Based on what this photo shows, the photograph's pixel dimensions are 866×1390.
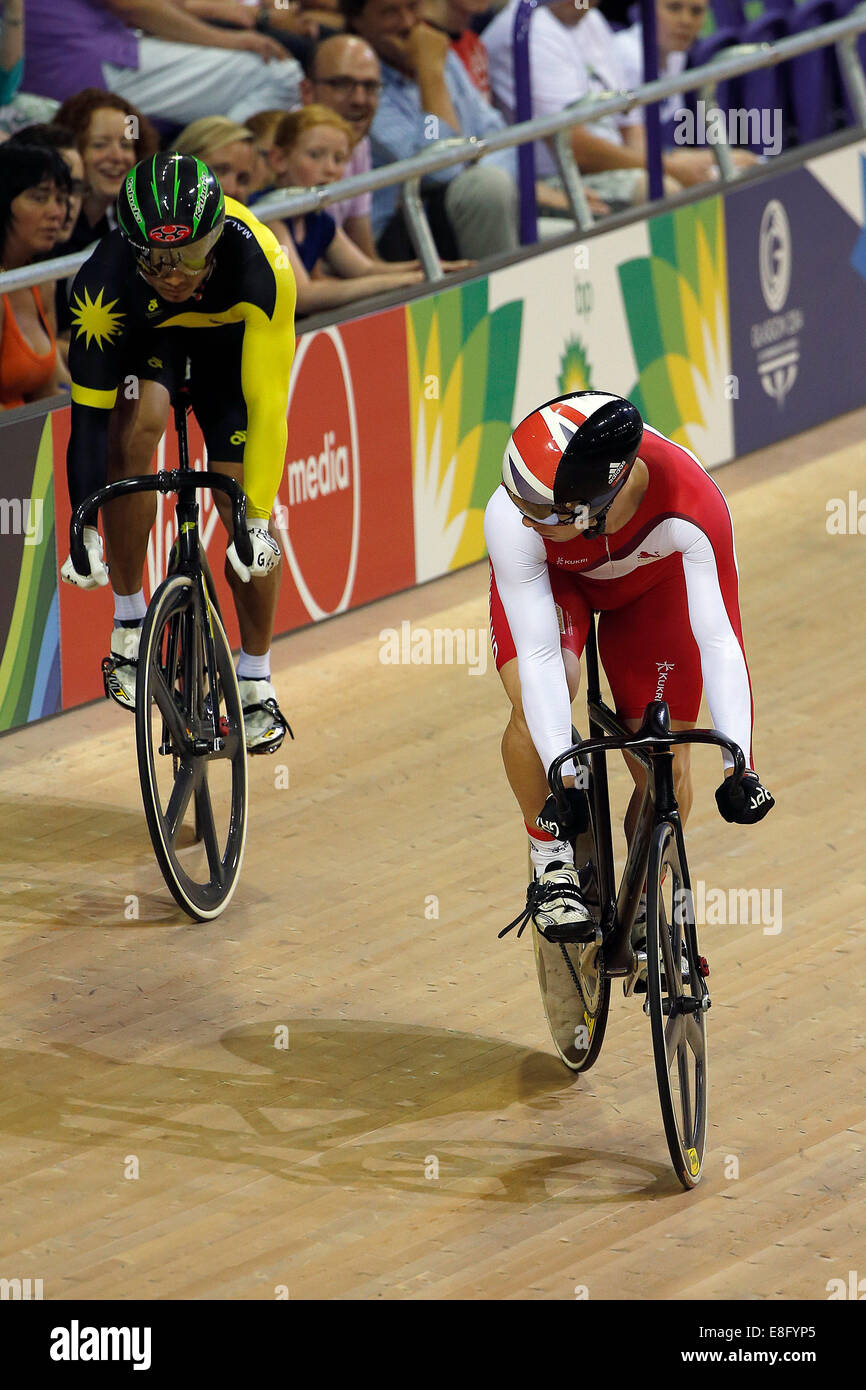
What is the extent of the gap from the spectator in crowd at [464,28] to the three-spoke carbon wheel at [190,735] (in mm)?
3896

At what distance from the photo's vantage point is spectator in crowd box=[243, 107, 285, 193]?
7.45m

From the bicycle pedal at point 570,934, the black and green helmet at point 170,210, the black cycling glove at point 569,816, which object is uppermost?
the black and green helmet at point 170,210

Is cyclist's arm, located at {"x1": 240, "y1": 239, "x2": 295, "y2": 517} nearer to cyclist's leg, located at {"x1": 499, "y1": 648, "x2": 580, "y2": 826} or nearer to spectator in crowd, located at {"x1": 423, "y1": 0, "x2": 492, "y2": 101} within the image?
cyclist's leg, located at {"x1": 499, "y1": 648, "x2": 580, "y2": 826}

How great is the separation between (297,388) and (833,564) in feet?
6.78

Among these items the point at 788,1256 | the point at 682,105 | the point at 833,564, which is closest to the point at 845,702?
the point at 833,564

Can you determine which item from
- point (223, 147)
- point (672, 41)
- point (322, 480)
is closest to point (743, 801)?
point (322, 480)

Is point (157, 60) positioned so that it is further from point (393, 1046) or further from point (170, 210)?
point (393, 1046)

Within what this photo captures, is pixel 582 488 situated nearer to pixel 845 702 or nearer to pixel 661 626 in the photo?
pixel 661 626

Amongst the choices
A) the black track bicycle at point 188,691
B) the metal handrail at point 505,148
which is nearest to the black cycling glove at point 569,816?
the black track bicycle at point 188,691

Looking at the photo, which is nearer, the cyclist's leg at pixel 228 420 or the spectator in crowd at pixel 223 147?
the cyclist's leg at pixel 228 420

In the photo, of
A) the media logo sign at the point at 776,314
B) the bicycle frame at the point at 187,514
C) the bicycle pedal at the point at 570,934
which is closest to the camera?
the bicycle pedal at the point at 570,934

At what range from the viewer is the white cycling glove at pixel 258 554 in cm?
516

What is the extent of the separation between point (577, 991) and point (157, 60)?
14.3ft

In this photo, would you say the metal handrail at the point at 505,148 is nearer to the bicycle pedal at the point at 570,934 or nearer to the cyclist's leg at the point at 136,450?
the cyclist's leg at the point at 136,450
